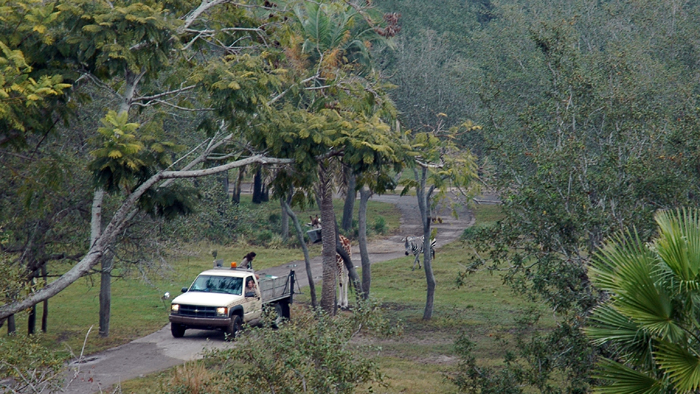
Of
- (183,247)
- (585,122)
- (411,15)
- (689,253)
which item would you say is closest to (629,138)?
(585,122)

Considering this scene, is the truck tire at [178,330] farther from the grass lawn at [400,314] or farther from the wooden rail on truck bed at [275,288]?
the wooden rail on truck bed at [275,288]

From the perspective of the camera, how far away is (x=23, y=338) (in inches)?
334

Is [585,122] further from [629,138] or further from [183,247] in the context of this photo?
[183,247]

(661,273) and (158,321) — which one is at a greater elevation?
(661,273)

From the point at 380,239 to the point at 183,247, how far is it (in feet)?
67.5

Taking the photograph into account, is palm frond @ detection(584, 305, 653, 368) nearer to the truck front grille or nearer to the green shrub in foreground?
the green shrub in foreground

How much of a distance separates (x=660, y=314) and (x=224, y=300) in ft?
37.8

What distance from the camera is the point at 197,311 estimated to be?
53.2 feet

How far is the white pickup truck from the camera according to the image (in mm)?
16047

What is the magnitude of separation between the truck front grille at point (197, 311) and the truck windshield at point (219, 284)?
0.84 meters

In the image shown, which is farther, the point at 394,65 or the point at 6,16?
the point at 394,65

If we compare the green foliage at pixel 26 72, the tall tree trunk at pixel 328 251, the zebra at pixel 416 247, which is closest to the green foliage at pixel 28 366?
the green foliage at pixel 26 72

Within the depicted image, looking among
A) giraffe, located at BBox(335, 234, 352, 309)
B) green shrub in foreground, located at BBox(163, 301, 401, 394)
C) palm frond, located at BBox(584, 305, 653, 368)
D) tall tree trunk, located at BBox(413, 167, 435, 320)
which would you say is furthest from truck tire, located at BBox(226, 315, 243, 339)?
palm frond, located at BBox(584, 305, 653, 368)

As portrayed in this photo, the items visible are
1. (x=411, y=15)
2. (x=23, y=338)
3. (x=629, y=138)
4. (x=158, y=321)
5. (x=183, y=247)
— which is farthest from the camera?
(x=411, y=15)
